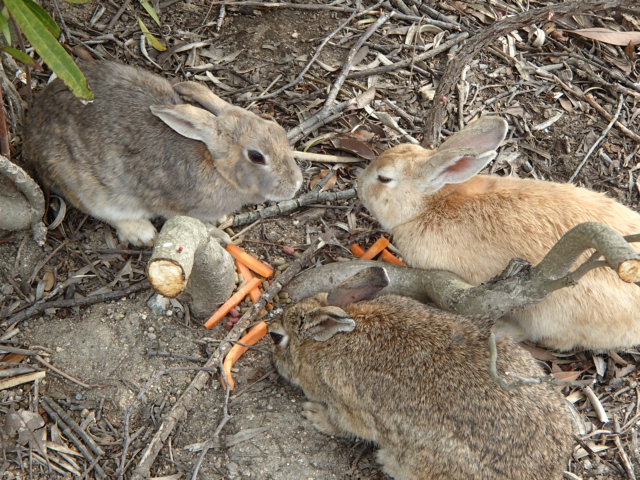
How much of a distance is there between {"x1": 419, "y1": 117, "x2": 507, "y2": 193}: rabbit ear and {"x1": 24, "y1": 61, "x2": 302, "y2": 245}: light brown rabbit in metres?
1.11

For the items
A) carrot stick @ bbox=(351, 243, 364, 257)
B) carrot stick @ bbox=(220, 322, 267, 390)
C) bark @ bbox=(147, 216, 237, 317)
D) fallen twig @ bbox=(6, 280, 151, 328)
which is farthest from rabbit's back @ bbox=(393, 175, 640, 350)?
fallen twig @ bbox=(6, 280, 151, 328)

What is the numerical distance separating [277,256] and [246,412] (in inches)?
56.1

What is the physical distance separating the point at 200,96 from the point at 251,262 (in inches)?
54.9

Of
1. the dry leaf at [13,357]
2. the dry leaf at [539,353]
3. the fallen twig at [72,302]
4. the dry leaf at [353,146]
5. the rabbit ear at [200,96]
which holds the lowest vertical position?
the dry leaf at [13,357]

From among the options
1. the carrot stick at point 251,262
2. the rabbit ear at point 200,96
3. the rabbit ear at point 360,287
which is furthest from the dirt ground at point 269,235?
the rabbit ear at point 200,96

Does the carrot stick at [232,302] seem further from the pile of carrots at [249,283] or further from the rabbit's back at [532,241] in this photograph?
the rabbit's back at [532,241]

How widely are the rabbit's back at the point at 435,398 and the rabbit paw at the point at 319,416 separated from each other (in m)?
0.06

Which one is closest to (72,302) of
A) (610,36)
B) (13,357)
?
(13,357)

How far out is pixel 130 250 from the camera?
558cm

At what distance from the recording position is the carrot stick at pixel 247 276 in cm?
559

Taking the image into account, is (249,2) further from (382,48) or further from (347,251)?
(347,251)

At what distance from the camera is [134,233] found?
5598 mm

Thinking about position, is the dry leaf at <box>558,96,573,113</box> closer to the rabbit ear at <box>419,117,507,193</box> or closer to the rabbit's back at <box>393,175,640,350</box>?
the rabbit's back at <box>393,175,640,350</box>

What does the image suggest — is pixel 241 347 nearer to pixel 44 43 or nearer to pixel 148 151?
pixel 148 151
